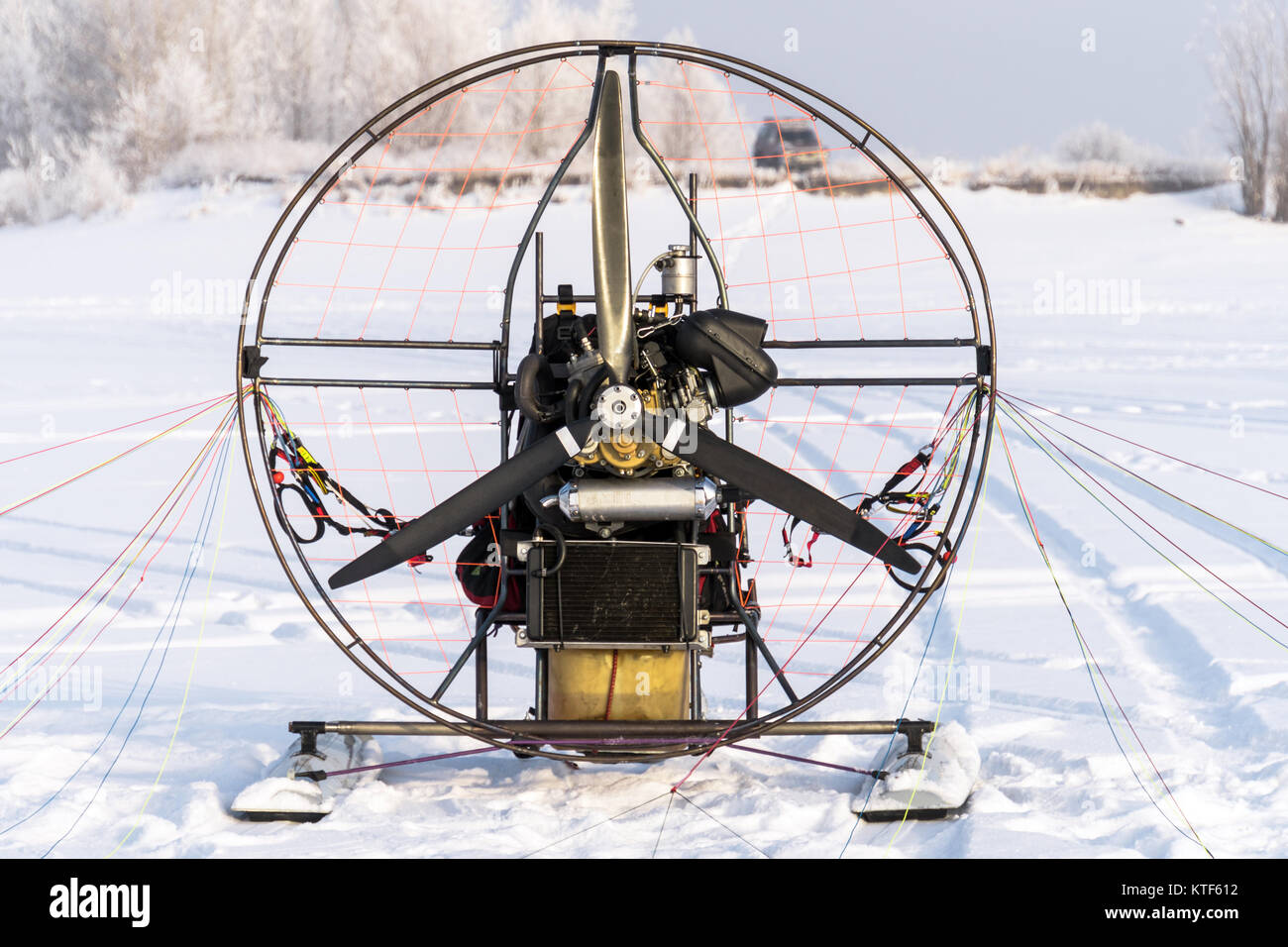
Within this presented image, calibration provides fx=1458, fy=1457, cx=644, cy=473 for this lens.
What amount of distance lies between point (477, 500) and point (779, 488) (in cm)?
100

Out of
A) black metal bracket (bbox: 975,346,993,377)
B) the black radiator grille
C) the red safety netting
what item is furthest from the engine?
black metal bracket (bbox: 975,346,993,377)

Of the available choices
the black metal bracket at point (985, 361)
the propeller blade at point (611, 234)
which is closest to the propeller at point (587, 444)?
the propeller blade at point (611, 234)

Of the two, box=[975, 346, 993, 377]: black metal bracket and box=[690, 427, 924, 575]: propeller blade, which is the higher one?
box=[975, 346, 993, 377]: black metal bracket

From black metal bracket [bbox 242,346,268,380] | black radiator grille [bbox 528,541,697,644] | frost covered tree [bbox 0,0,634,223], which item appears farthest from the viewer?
frost covered tree [bbox 0,0,634,223]

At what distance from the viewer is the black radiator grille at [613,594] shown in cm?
504

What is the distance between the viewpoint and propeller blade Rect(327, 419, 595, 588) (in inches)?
185

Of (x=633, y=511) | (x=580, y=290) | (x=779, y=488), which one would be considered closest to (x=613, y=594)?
(x=633, y=511)

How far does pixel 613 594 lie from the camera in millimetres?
5051

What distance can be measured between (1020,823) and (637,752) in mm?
1355

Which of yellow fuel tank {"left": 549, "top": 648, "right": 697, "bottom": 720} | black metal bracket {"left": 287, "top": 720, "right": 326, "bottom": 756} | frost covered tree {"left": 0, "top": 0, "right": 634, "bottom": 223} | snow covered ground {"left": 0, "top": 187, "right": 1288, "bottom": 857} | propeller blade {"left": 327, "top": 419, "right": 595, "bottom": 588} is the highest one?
frost covered tree {"left": 0, "top": 0, "right": 634, "bottom": 223}

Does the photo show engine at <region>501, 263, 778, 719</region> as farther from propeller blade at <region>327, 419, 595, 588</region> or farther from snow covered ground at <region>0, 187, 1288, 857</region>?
snow covered ground at <region>0, 187, 1288, 857</region>

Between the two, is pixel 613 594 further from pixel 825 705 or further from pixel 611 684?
pixel 825 705

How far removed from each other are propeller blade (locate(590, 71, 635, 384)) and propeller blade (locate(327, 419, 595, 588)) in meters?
0.27
